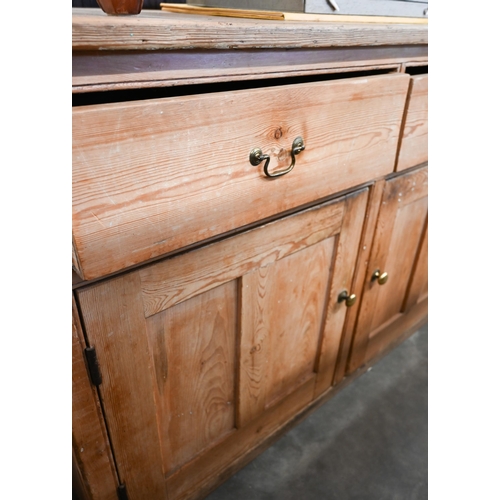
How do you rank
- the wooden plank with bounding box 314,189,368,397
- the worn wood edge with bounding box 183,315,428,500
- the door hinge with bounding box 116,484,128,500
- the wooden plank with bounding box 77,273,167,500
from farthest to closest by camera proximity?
the worn wood edge with bounding box 183,315,428,500
the wooden plank with bounding box 314,189,368,397
the door hinge with bounding box 116,484,128,500
the wooden plank with bounding box 77,273,167,500

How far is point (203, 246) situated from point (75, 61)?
24 centimetres

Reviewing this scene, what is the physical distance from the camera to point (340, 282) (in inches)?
30.4

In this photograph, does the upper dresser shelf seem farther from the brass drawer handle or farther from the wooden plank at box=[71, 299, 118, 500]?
the wooden plank at box=[71, 299, 118, 500]

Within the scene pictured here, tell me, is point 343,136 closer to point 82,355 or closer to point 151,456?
point 82,355

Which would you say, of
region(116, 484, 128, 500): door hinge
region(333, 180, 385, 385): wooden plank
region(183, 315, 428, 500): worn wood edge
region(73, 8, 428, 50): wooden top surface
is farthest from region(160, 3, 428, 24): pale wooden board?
region(183, 315, 428, 500): worn wood edge

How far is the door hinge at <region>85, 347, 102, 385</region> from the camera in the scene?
18.0 inches

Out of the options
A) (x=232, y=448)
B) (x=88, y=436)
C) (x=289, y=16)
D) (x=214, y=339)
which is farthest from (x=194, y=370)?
(x=289, y=16)

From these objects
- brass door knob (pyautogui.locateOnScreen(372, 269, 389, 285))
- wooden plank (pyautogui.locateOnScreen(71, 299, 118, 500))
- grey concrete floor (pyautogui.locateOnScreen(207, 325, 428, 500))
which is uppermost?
brass door knob (pyautogui.locateOnScreen(372, 269, 389, 285))

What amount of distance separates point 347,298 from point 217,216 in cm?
42

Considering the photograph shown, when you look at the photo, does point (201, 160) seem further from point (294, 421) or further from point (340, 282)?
point (294, 421)

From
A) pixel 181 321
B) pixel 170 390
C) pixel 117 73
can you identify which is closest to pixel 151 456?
pixel 170 390

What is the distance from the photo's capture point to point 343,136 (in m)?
0.57

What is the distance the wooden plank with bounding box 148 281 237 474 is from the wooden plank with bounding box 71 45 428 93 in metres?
0.27

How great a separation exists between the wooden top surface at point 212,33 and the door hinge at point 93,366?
0.31 m
